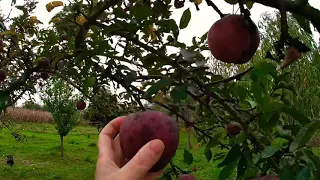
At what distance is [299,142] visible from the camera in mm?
875

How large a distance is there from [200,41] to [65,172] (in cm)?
738

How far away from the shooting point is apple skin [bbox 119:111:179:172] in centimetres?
94

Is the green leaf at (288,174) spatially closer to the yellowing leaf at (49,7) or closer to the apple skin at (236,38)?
the apple skin at (236,38)

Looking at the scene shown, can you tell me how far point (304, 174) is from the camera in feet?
2.98

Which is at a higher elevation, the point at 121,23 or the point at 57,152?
the point at 121,23

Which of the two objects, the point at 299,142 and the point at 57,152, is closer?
the point at 299,142

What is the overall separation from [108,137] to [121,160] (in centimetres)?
7

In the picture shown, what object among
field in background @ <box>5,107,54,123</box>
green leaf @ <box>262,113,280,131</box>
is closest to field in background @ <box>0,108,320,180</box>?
green leaf @ <box>262,113,280,131</box>

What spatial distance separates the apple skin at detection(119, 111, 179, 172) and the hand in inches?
1.1

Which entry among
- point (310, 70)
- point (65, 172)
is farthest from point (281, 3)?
point (310, 70)

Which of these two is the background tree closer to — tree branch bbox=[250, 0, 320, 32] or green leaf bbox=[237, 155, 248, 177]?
green leaf bbox=[237, 155, 248, 177]

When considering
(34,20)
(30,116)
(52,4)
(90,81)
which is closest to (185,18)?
(90,81)

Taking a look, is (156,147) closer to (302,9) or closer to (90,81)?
(302,9)

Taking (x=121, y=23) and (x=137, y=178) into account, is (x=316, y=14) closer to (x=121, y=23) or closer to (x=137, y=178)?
(x=137, y=178)
